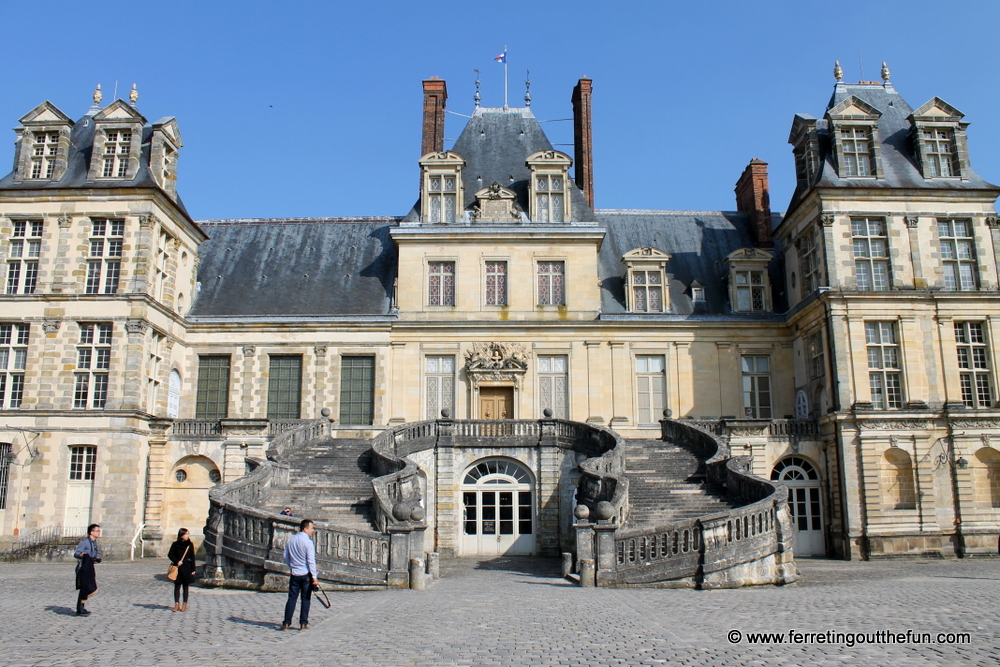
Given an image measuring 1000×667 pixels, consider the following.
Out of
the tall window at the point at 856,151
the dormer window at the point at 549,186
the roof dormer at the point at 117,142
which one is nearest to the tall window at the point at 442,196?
the dormer window at the point at 549,186

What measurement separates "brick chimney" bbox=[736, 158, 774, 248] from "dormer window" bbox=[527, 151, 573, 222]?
776cm

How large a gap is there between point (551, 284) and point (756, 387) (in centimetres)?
754

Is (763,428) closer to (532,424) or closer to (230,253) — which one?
(532,424)

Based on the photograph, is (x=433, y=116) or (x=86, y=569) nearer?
(x=86, y=569)

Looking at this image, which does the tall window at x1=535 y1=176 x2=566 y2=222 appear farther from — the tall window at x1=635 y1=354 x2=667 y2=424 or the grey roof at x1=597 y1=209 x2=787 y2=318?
the tall window at x1=635 y1=354 x2=667 y2=424

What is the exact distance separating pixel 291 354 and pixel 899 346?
18581 mm

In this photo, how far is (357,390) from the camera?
90.5 feet

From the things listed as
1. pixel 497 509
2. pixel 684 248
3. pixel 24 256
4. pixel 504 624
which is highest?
pixel 684 248

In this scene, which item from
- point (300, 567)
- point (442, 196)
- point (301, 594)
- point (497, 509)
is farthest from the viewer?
point (442, 196)

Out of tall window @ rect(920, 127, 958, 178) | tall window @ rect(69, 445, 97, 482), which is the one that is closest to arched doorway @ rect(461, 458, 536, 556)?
tall window @ rect(69, 445, 97, 482)

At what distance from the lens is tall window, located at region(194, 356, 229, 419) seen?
27.6m

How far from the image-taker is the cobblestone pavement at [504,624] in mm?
8992

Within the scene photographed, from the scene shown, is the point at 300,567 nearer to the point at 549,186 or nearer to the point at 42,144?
the point at 549,186

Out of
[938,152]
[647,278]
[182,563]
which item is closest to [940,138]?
[938,152]
